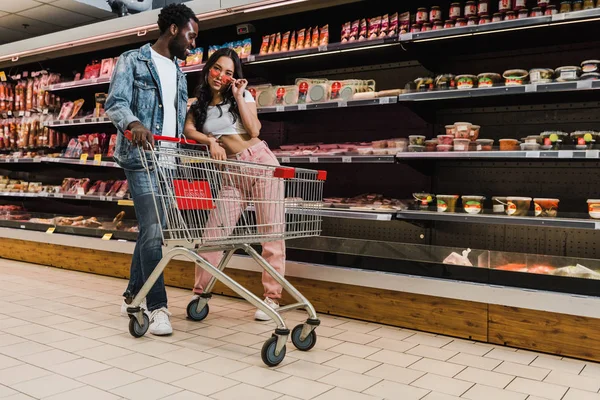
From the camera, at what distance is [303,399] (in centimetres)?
203

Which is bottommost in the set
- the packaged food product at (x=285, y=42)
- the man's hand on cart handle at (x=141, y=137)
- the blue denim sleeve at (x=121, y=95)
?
the man's hand on cart handle at (x=141, y=137)

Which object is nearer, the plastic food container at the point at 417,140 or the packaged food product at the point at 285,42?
the plastic food container at the point at 417,140

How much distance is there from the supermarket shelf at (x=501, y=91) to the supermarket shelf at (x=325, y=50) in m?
0.42

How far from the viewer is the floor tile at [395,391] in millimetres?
2087

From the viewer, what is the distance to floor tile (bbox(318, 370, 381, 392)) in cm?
219

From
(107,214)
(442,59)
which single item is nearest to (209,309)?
(442,59)

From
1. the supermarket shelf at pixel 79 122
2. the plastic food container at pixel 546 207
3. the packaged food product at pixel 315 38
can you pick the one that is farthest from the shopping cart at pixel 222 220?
the supermarket shelf at pixel 79 122

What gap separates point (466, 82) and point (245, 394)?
2.26 metres

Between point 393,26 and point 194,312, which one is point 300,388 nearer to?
point 194,312

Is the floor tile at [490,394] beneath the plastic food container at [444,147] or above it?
beneath

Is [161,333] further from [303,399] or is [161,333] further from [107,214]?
[107,214]

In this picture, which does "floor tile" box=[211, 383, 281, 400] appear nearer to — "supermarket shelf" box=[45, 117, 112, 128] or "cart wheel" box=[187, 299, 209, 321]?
"cart wheel" box=[187, 299, 209, 321]

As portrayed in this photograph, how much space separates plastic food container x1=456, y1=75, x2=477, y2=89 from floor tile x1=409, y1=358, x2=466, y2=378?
5.43ft

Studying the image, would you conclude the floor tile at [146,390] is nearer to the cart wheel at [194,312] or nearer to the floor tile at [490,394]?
the cart wheel at [194,312]
